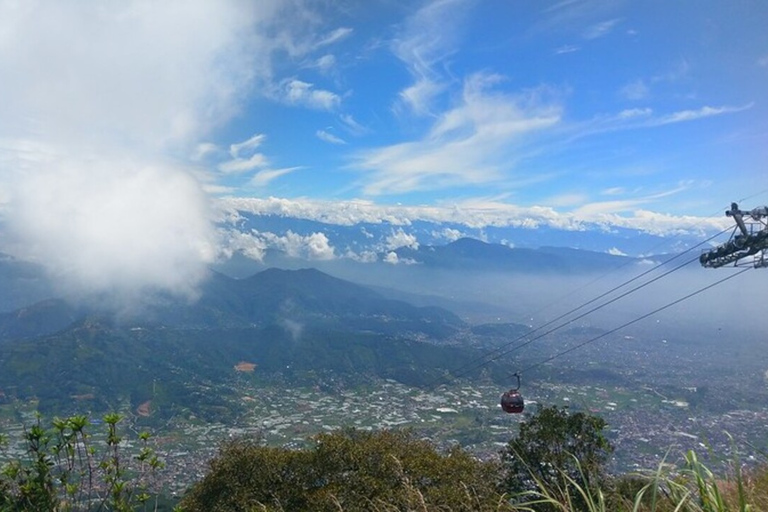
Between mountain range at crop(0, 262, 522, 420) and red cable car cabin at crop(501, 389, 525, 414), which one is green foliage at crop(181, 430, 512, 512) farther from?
mountain range at crop(0, 262, 522, 420)

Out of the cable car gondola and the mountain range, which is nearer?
the cable car gondola

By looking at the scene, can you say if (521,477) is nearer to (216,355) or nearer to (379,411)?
(379,411)

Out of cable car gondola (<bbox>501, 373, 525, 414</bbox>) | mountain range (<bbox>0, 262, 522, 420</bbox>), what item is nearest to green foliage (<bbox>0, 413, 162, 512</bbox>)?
cable car gondola (<bbox>501, 373, 525, 414</bbox>)

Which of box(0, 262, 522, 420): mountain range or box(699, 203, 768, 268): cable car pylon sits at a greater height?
box(699, 203, 768, 268): cable car pylon

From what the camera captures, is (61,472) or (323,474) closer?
(61,472)

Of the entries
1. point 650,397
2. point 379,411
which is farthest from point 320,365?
point 650,397

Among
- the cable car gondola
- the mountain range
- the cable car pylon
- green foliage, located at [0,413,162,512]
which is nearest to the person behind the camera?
green foliage, located at [0,413,162,512]

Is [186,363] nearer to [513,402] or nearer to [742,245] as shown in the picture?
[513,402]

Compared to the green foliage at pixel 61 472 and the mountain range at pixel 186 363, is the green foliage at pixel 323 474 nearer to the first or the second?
the green foliage at pixel 61 472

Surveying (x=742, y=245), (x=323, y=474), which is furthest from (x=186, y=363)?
(x=742, y=245)
